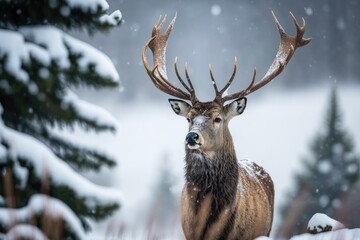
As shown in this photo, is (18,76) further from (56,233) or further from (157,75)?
(157,75)

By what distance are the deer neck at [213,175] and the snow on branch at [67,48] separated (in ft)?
10.6

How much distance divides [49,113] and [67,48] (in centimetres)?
41

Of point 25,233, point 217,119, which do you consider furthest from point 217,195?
point 25,233

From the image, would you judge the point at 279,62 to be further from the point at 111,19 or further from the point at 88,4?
the point at 88,4

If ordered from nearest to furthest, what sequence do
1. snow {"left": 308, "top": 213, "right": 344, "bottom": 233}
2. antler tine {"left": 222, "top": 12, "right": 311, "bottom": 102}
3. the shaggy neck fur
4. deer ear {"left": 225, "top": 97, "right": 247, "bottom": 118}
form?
A: 1. snow {"left": 308, "top": 213, "right": 344, "bottom": 233}
2. the shaggy neck fur
3. deer ear {"left": 225, "top": 97, "right": 247, "bottom": 118}
4. antler tine {"left": 222, "top": 12, "right": 311, "bottom": 102}

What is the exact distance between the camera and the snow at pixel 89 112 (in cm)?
357

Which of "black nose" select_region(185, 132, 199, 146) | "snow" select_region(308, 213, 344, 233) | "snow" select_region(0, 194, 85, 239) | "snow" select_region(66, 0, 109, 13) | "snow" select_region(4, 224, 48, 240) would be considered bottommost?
"snow" select_region(308, 213, 344, 233)

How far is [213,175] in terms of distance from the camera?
674cm

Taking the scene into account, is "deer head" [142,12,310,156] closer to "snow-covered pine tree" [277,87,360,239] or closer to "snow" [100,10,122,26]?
"snow" [100,10,122,26]

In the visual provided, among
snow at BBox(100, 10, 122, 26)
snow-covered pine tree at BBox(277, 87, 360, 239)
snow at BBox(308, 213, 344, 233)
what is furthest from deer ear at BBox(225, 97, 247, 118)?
snow-covered pine tree at BBox(277, 87, 360, 239)

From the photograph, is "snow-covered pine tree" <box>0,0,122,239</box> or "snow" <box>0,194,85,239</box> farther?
"snow-covered pine tree" <box>0,0,122,239</box>

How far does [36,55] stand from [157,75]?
500cm

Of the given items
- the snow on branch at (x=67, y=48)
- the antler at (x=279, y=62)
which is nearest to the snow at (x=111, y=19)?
the snow on branch at (x=67, y=48)

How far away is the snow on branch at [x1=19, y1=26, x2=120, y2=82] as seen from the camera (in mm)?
3538
